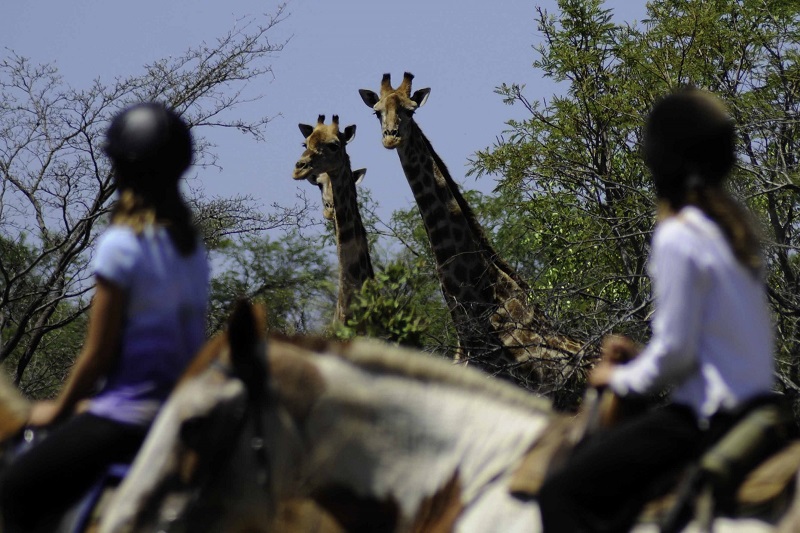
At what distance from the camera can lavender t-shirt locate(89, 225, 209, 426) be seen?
398cm

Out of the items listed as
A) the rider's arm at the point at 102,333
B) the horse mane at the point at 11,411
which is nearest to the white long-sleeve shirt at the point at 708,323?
A: the rider's arm at the point at 102,333

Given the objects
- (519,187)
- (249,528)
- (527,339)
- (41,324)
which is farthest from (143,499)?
(41,324)

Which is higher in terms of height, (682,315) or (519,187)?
(519,187)

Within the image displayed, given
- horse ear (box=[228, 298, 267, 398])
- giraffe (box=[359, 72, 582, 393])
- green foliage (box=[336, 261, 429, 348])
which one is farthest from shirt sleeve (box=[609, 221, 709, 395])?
giraffe (box=[359, 72, 582, 393])

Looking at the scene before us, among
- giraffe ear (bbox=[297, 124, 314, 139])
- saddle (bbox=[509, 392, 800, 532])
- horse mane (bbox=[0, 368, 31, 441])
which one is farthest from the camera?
giraffe ear (bbox=[297, 124, 314, 139])

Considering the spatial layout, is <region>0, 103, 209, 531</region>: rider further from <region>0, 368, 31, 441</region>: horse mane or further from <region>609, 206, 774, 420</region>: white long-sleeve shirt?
<region>609, 206, 774, 420</region>: white long-sleeve shirt

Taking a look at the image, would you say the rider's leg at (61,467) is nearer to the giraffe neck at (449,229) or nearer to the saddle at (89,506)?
the saddle at (89,506)

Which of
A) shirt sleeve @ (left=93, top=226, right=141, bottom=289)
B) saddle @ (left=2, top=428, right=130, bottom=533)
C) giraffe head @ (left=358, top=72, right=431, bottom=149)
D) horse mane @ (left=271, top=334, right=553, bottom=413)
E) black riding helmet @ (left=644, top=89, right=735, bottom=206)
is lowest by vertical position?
saddle @ (left=2, top=428, right=130, bottom=533)

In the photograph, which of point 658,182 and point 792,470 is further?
point 658,182

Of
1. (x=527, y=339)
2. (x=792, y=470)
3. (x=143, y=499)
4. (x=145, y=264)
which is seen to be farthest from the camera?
(x=527, y=339)

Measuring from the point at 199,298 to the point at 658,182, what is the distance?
4.85 feet

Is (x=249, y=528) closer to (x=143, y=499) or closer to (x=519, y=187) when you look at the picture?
(x=143, y=499)

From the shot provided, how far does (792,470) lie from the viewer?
3.47 meters

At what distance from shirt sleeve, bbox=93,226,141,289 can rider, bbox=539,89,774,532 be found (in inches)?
55.4
